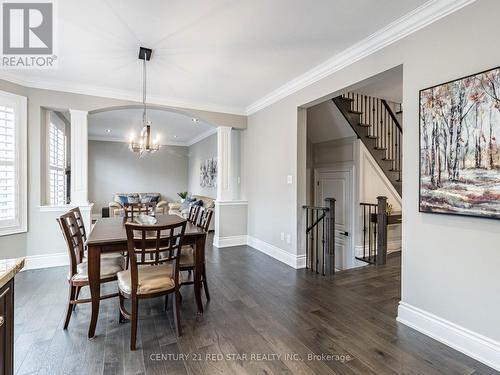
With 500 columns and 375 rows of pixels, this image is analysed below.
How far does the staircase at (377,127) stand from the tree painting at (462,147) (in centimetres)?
233

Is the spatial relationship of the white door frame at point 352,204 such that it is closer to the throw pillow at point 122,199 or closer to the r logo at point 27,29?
the r logo at point 27,29

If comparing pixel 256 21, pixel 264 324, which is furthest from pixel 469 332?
pixel 256 21

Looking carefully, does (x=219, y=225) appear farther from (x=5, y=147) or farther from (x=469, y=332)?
(x=469, y=332)

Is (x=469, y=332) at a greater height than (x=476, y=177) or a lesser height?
lesser

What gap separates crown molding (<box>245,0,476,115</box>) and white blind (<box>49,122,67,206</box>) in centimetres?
404

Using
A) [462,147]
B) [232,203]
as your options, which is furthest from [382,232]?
[232,203]

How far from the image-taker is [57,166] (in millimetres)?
4719

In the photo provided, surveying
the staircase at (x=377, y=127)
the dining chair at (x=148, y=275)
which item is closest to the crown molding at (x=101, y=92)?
the staircase at (x=377, y=127)

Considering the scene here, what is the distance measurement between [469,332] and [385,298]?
96 cm

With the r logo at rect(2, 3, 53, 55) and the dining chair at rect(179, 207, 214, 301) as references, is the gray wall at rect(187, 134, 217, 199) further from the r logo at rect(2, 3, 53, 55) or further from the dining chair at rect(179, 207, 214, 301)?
the r logo at rect(2, 3, 53, 55)

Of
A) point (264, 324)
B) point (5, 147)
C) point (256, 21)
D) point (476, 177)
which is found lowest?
point (264, 324)

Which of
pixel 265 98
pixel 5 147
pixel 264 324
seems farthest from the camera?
pixel 265 98

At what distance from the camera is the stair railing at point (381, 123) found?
470 centimetres

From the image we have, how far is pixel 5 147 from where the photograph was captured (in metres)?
3.50
